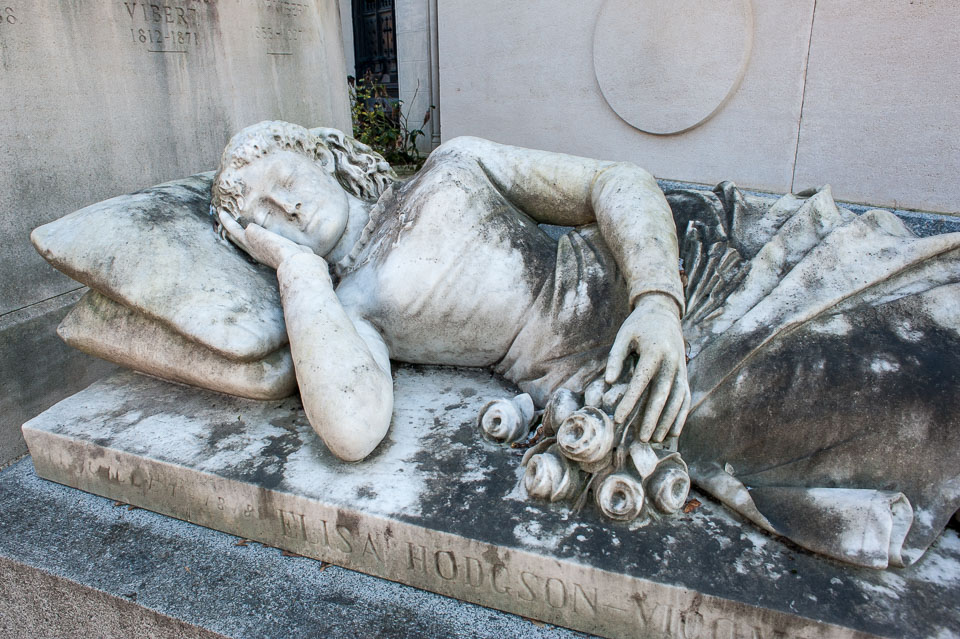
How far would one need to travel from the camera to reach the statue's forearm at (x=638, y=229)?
2.09m

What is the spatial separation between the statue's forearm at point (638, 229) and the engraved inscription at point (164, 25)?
8.00 feet

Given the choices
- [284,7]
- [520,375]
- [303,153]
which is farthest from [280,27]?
[520,375]

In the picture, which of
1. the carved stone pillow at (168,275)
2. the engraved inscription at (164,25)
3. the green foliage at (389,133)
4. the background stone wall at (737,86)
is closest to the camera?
the carved stone pillow at (168,275)

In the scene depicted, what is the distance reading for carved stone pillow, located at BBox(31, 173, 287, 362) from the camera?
2266 millimetres

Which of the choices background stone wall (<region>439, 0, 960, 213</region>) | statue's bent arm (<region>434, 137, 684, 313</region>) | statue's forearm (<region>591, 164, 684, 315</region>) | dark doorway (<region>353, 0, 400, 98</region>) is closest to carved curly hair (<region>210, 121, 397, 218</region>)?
statue's bent arm (<region>434, 137, 684, 313</region>)

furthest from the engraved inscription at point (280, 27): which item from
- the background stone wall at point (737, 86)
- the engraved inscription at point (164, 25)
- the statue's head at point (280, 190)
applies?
the statue's head at point (280, 190)

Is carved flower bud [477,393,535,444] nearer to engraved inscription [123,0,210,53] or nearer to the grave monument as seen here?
the grave monument

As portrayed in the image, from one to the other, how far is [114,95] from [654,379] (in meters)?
2.92

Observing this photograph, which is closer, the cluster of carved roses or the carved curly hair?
the cluster of carved roses

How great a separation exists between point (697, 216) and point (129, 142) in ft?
8.96

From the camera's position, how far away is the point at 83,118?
3.19 m

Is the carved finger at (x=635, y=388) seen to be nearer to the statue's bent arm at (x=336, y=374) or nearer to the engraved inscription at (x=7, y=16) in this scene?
the statue's bent arm at (x=336, y=374)

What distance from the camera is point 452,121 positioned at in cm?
588

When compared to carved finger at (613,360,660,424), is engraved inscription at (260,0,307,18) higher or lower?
higher
